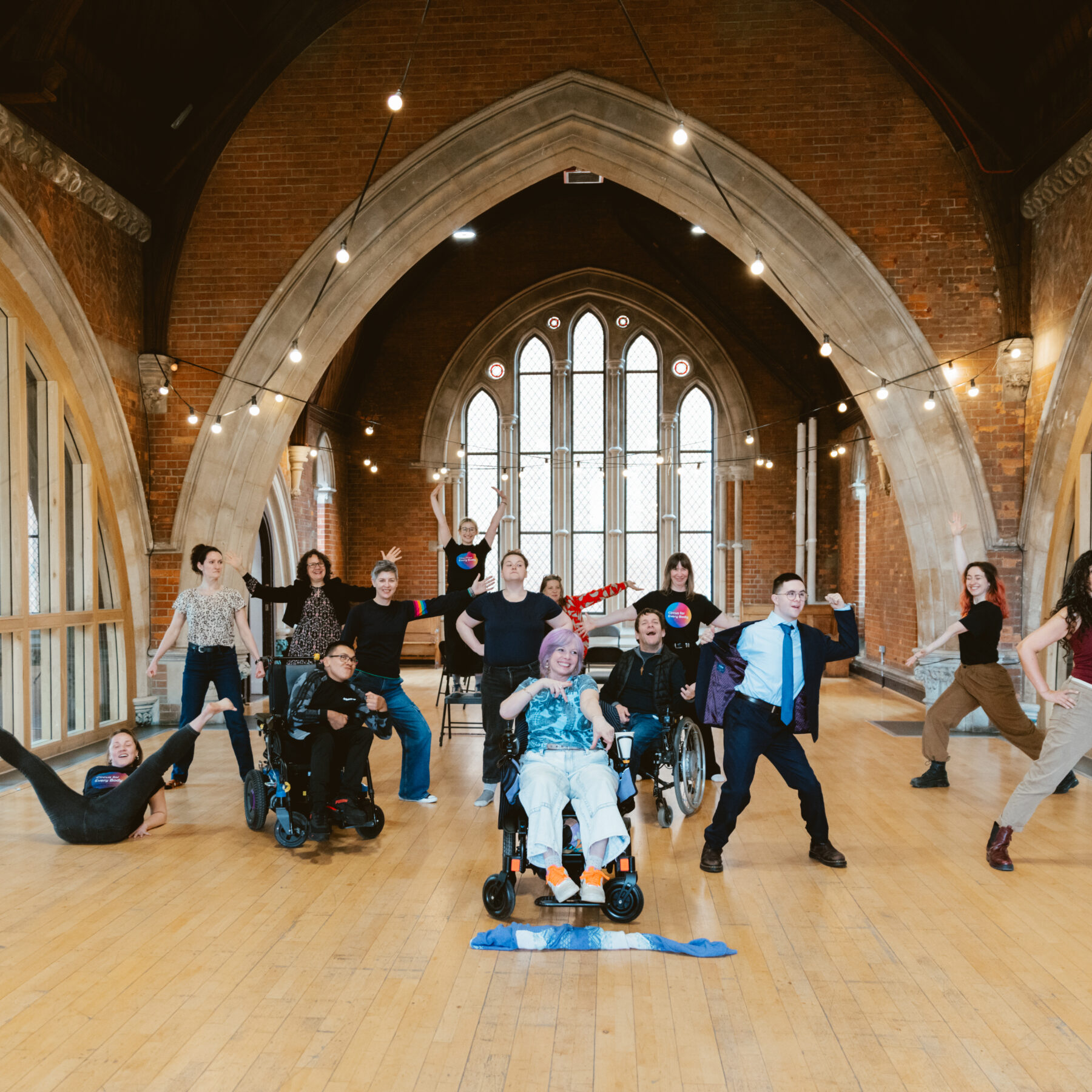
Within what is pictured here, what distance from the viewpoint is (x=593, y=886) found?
372cm

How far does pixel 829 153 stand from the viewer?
28.2 ft

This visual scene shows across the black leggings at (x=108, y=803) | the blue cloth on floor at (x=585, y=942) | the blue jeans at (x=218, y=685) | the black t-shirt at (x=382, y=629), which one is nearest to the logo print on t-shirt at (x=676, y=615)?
the black t-shirt at (x=382, y=629)

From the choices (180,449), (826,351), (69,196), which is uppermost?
(69,196)

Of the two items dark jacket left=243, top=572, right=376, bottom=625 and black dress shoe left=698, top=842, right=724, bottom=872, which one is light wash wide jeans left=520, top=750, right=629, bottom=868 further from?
dark jacket left=243, top=572, right=376, bottom=625

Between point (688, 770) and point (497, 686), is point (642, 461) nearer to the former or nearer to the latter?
point (688, 770)

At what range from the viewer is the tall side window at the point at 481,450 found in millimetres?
15453

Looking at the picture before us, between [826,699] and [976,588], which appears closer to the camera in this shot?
[976,588]

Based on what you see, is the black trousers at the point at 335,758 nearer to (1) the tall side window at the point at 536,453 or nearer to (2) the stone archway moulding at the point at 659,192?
(2) the stone archway moulding at the point at 659,192

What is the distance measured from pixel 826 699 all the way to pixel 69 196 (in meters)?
8.96

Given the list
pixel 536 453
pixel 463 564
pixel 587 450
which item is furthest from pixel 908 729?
pixel 536 453

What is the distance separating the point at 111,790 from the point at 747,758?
328 cm

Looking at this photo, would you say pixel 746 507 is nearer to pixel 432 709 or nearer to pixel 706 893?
pixel 432 709

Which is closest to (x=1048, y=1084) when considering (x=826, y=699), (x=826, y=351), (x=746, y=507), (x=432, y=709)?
(x=826, y=351)

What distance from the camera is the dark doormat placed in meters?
8.38
